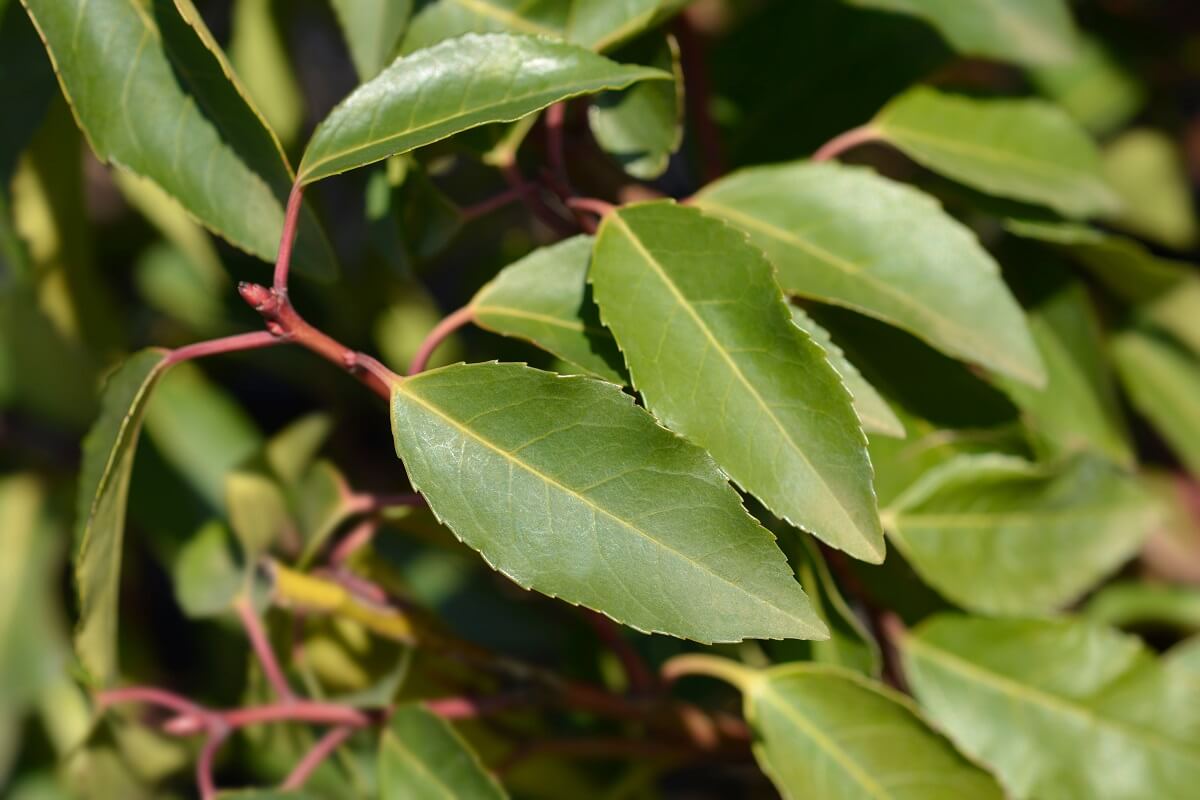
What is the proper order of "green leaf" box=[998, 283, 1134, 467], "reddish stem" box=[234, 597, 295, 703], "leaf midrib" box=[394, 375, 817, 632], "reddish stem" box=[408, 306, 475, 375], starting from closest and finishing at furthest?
"leaf midrib" box=[394, 375, 817, 632], "reddish stem" box=[408, 306, 475, 375], "reddish stem" box=[234, 597, 295, 703], "green leaf" box=[998, 283, 1134, 467]

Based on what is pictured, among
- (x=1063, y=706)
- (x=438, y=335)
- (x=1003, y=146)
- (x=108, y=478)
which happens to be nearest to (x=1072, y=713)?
(x=1063, y=706)

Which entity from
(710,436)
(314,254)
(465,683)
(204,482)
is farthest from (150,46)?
(204,482)

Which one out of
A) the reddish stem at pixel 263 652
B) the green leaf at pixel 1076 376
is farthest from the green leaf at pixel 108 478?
the green leaf at pixel 1076 376

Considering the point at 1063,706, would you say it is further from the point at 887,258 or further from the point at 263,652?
the point at 263,652

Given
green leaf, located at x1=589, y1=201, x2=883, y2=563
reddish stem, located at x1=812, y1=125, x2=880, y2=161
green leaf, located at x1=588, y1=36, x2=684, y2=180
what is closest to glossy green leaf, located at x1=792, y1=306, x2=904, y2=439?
green leaf, located at x1=589, y1=201, x2=883, y2=563

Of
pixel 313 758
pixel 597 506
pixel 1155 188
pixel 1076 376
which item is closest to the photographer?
pixel 597 506

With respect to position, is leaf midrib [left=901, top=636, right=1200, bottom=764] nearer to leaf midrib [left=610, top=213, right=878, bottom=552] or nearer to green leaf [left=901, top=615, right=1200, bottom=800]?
green leaf [left=901, top=615, right=1200, bottom=800]

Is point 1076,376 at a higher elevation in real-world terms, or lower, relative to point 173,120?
lower
